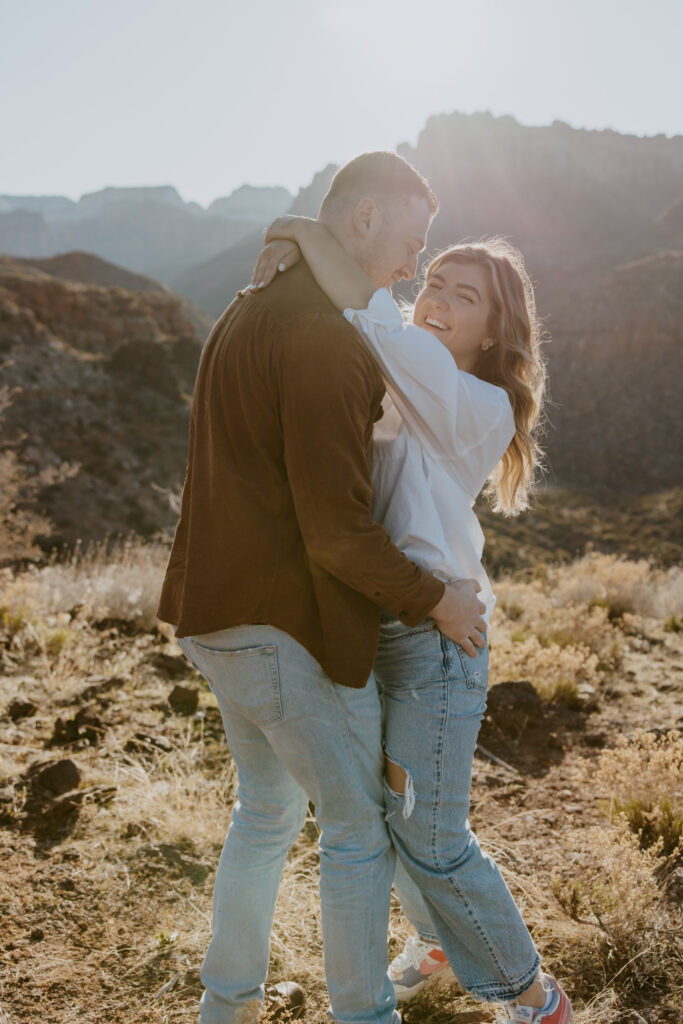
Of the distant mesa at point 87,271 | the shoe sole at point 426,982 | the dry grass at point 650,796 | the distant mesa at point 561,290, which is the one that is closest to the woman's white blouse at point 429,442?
the shoe sole at point 426,982

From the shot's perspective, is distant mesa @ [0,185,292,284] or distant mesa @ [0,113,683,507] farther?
distant mesa @ [0,185,292,284]

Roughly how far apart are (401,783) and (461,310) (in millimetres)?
1187

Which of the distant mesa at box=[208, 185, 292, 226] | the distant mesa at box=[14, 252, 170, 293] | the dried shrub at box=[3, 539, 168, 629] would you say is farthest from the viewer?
the distant mesa at box=[208, 185, 292, 226]

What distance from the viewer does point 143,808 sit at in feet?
9.48

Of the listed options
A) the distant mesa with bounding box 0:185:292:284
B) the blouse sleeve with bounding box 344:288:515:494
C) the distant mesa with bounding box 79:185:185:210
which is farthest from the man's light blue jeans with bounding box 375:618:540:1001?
the distant mesa with bounding box 79:185:185:210

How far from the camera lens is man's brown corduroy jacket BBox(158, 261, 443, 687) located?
1.37 meters

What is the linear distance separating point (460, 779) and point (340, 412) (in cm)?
86

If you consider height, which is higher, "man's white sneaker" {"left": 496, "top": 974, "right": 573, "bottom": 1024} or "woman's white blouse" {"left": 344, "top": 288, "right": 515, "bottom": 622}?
"woman's white blouse" {"left": 344, "top": 288, "right": 515, "bottom": 622}

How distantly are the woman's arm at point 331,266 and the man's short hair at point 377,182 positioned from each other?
8 centimetres

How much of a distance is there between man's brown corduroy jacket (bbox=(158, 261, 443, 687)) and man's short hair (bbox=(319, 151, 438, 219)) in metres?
0.22

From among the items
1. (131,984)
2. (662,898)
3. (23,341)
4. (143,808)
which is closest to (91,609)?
(143,808)

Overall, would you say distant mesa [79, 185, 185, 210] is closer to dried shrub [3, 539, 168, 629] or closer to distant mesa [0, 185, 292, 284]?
distant mesa [0, 185, 292, 284]

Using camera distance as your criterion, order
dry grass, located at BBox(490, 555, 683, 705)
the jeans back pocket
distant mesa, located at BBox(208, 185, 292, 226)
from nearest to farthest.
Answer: the jeans back pocket < dry grass, located at BBox(490, 555, 683, 705) < distant mesa, located at BBox(208, 185, 292, 226)

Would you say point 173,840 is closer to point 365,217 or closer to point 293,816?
point 293,816
